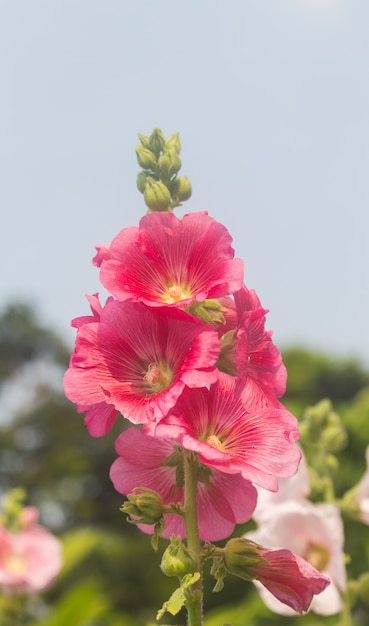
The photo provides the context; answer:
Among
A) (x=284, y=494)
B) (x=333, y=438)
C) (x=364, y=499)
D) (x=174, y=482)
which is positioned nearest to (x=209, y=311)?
(x=174, y=482)

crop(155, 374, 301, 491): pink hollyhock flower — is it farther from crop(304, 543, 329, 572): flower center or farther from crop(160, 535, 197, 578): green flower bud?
crop(304, 543, 329, 572): flower center

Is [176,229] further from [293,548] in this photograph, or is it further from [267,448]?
[293,548]

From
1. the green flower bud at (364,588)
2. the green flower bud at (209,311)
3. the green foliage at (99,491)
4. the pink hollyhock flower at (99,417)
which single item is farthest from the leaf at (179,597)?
the green foliage at (99,491)

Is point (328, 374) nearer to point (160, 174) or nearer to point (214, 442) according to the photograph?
point (160, 174)

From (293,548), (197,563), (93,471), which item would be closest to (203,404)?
(197,563)

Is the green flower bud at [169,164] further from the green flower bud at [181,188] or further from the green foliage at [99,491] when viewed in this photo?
the green foliage at [99,491]

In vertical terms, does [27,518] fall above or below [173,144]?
below

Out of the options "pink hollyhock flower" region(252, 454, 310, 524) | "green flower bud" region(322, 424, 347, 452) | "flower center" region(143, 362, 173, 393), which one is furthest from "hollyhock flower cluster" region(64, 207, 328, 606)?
"green flower bud" region(322, 424, 347, 452)
